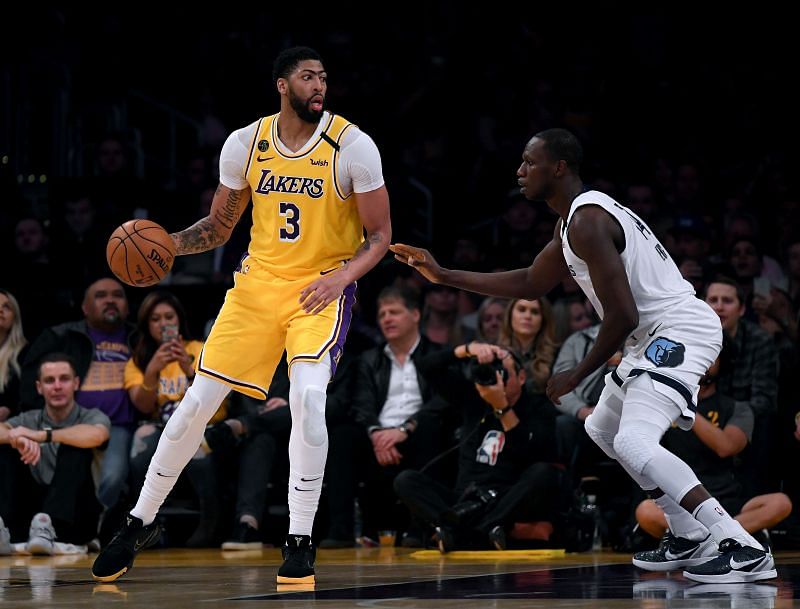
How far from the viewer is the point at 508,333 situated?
344 inches

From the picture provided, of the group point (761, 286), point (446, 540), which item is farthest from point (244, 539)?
point (761, 286)

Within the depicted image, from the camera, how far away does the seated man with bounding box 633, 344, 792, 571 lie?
7480 mm

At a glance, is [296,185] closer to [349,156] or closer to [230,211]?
[349,156]

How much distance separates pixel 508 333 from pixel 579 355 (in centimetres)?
47

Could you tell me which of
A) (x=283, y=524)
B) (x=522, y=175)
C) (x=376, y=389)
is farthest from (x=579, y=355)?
(x=522, y=175)

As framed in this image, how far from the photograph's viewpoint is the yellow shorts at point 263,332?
5828mm

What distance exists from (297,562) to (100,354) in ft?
12.8

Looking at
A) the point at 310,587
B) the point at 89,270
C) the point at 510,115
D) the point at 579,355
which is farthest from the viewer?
the point at 510,115

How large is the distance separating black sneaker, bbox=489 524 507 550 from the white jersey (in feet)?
7.38

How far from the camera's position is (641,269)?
18.9 ft

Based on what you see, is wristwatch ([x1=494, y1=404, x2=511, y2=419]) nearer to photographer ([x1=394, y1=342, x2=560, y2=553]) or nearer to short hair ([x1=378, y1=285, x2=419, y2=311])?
photographer ([x1=394, y1=342, x2=560, y2=553])

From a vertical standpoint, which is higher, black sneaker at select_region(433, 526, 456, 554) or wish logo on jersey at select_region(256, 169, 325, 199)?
wish logo on jersey at select_region(256, 169, 325, 199)

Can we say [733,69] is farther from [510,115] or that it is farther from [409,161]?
[409,161]

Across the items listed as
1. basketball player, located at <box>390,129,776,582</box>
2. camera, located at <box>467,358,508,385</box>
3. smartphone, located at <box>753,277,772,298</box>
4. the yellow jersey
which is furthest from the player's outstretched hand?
smartphone, located at <box>753,277,772,298</box>
